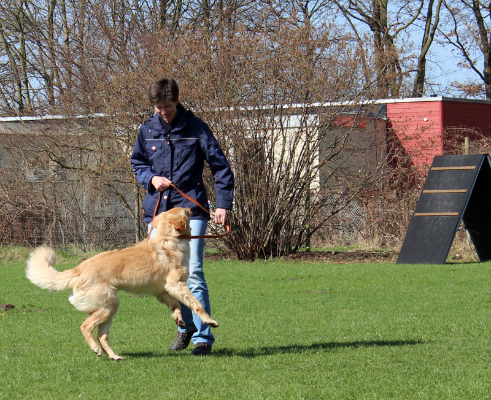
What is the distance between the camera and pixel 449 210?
38.2 ft

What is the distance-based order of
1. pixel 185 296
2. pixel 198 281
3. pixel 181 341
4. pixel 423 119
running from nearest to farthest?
pixel 185 296 < pixel 198 281 < pixel 181 341 < pixel 423 119

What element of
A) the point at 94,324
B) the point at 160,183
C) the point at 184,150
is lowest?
the point at 94,324

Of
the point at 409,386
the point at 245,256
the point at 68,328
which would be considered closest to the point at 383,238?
the point at 245,256

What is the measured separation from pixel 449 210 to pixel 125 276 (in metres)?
8.09

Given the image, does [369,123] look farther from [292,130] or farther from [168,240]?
[168,240]

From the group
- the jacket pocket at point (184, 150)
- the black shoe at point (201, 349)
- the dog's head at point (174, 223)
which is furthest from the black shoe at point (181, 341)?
the jacket pocket at point (184, 150)

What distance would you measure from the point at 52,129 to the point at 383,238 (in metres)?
8.57

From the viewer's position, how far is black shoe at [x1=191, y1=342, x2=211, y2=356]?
17.0ft

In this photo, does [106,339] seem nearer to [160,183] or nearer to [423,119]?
[160,183]

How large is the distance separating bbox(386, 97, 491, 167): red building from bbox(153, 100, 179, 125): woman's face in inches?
478

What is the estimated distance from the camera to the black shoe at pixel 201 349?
5.18 meters

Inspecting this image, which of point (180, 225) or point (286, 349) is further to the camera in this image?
point (286, 349)

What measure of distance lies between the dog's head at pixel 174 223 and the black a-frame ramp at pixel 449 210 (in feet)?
24.1

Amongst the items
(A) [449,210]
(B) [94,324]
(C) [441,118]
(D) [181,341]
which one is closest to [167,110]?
(B) [94,324]
